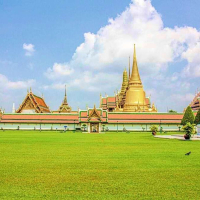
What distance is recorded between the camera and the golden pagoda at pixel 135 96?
73625mm

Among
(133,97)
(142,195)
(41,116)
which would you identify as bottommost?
(142,195)

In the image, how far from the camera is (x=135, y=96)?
245 ft

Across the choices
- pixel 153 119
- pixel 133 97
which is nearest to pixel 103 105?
pixel 133 97

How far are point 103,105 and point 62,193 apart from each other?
79.2m

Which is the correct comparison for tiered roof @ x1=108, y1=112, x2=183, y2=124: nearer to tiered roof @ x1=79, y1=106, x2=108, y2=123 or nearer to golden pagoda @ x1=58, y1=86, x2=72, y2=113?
tiered roof @ x1=79, y1=106, x2=108, y2=123

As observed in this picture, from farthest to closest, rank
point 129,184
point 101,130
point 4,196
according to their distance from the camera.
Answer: point 101,130, point 129,184, point 4,196

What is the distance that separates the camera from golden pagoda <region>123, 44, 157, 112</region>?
242ft

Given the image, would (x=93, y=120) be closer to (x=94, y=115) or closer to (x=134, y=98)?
(x=94, y=115)

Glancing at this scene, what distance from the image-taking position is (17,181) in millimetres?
8531

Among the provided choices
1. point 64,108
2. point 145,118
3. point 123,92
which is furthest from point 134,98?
point 64,108

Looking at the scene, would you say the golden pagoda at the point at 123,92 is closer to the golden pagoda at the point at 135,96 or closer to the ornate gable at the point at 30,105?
the golden pagoda at the point at 135,96

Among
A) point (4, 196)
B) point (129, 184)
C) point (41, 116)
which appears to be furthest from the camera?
point (41, 116)

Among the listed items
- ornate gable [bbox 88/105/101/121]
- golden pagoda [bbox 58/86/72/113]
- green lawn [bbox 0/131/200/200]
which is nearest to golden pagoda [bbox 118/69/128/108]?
golden pagoda [bbox 58/86/72/113]

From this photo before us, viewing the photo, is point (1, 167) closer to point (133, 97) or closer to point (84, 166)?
point (84, 166)
